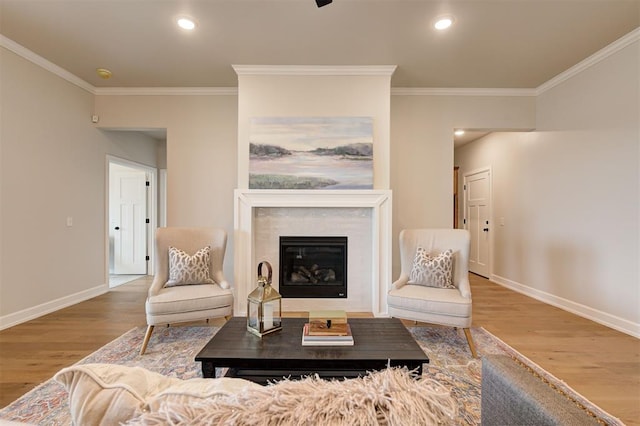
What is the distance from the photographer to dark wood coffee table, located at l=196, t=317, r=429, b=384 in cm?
150

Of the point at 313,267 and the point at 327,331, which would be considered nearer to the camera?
the point at 327,331

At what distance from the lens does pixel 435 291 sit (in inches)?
103

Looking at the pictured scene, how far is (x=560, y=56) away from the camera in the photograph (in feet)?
10.2

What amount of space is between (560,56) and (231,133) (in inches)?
152

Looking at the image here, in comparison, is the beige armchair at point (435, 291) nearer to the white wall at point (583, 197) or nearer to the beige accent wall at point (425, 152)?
the beige accent wall at point (425, 152)

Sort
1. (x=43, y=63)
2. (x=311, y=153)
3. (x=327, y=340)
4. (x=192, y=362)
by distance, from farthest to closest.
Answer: (x=311, y=153), (x=43, y=63), (x=192, y=362), (x=327, y=340)

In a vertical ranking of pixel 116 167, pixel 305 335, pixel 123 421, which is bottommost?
pixel 305 335

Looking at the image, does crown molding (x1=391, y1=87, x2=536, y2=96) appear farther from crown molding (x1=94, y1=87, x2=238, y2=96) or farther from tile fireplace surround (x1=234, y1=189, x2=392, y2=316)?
crown molding (x1=94, y1=87, x2=238, y2=96)

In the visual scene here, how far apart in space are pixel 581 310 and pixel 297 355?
11.4 ft

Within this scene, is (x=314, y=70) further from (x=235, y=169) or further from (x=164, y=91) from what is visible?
(x=164, y=91)

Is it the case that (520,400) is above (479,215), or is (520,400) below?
below

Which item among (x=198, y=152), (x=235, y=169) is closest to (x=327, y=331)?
(x=235, y=169)

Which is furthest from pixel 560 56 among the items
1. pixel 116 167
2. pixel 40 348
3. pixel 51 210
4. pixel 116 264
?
pixel 116 264

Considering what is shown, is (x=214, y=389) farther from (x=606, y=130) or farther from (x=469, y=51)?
(x=606, y=130)
